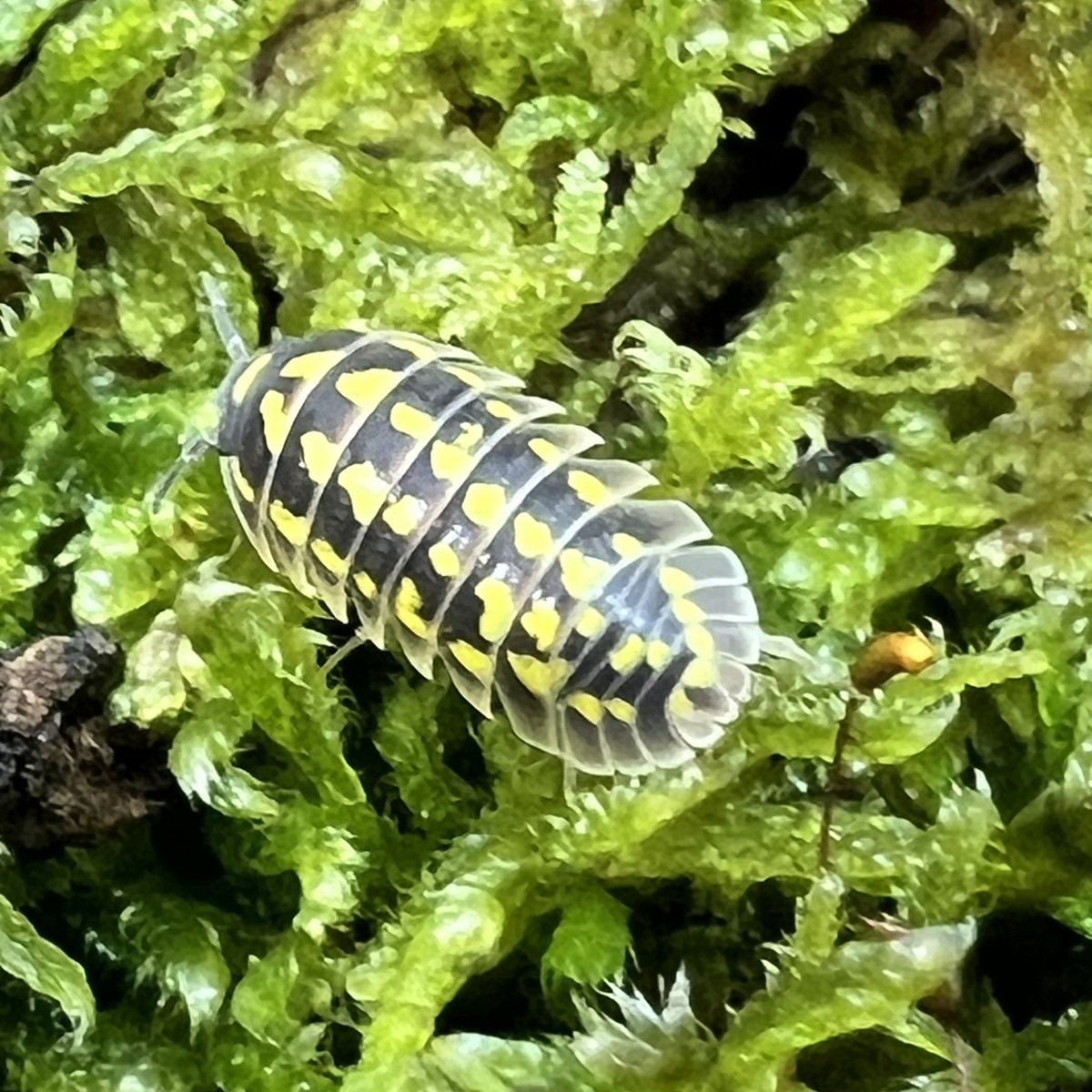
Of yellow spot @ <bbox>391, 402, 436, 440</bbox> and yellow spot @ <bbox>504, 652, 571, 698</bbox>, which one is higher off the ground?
yellow spot @ <bbox>391, 402, 436, 440</bbox>

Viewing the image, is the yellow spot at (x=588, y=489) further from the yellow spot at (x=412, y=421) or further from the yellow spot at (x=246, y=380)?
the yellow spot at (x=246, y=380)

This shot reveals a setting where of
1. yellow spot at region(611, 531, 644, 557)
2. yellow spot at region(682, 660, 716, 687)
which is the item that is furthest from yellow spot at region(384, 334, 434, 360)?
yellow spot at region(682, 660, 716, 687)

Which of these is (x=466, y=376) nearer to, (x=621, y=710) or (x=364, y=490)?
(x=364, y=490)

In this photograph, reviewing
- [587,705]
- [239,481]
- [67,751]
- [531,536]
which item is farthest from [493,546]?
[67,751]

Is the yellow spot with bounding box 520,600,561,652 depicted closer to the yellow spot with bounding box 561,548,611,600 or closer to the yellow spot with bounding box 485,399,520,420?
the yellow spot with bounding box 561,548,611,600

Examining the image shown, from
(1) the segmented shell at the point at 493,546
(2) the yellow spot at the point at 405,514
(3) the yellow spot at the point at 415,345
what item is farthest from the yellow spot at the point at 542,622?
(3) the yellow spot at the point at 415,345

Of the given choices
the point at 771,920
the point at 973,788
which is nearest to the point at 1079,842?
the point at 973,788
